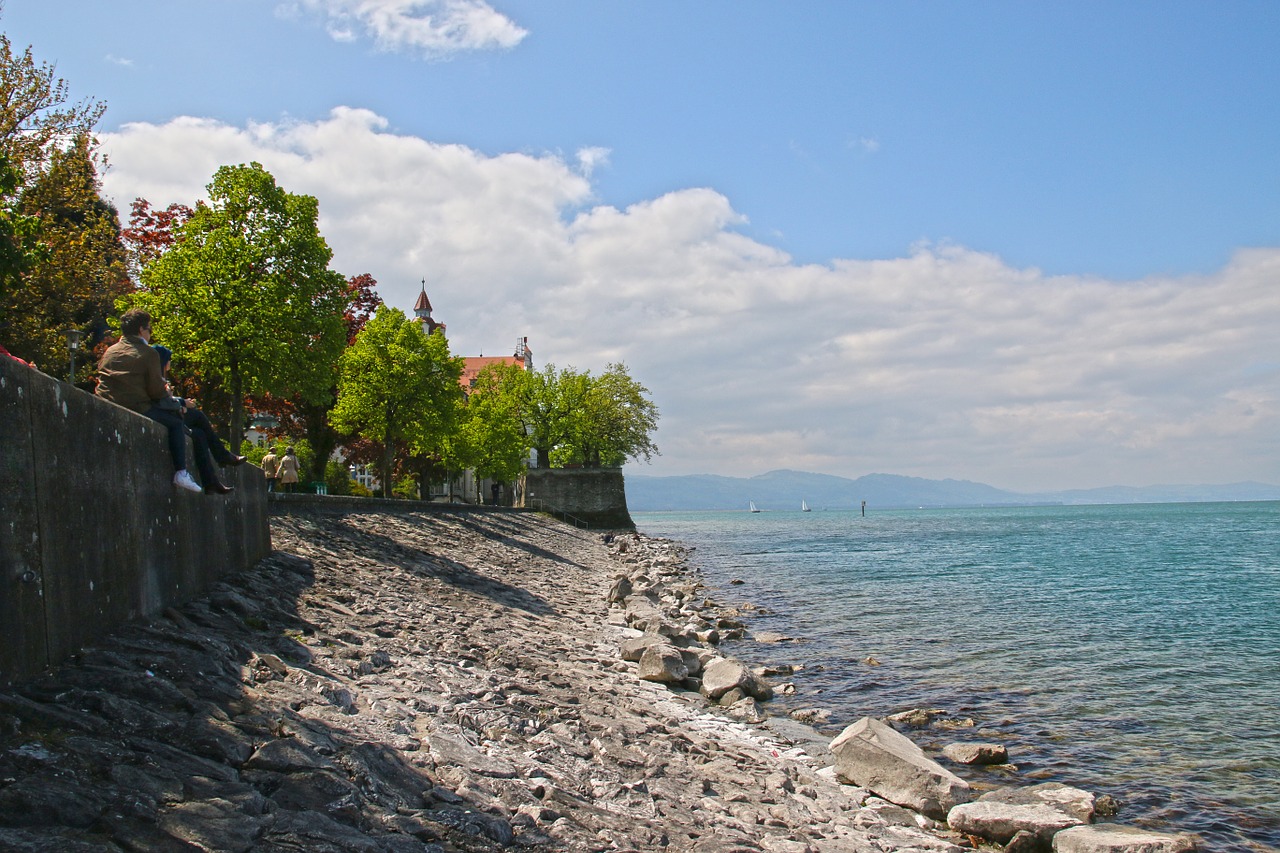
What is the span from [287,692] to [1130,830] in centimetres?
749

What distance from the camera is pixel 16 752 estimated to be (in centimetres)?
404

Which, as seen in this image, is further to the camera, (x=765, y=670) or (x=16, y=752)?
(x=765, y=670)

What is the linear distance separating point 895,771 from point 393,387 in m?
34.5

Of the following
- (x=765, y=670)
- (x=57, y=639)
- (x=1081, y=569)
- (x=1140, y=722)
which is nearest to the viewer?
(x=57, y=639)

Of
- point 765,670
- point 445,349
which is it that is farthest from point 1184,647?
point 445,349

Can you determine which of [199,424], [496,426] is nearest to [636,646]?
[199,424]

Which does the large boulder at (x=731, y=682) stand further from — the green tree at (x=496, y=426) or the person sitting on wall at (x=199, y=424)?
the green tree at (x=496, y=426)

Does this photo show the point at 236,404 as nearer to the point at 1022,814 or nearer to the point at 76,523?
the point at 76,523

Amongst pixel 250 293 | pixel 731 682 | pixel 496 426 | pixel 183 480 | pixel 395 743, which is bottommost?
pixel 731 682

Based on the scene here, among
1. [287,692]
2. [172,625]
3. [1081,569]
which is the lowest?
[1081,569]

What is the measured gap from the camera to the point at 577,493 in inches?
3187

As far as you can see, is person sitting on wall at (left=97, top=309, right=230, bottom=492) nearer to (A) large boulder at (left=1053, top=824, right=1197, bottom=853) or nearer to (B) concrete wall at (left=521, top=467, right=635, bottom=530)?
(A) large boulder at (left=1053, top=824, right=1197, bottom=853)

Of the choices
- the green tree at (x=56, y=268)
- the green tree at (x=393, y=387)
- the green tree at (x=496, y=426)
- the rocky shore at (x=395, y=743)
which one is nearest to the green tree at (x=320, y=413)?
the green tree at (x=393, y=387)

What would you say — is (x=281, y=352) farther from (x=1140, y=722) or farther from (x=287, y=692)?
(x=1140, y=722)
